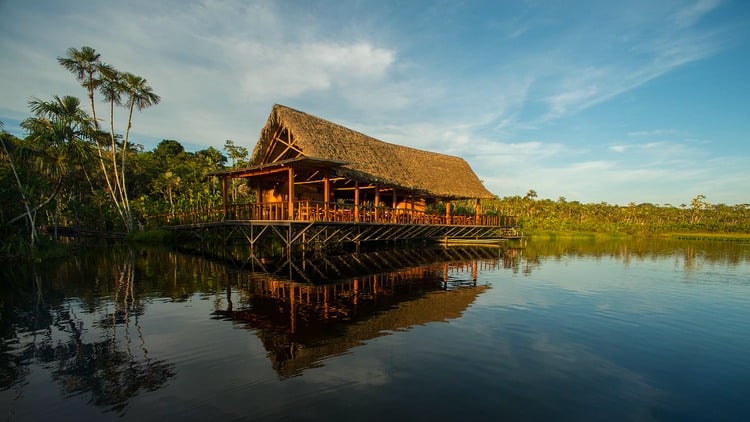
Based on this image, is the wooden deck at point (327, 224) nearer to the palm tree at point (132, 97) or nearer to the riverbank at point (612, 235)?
the palm tree at point (132, 97)

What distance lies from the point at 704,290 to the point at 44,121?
30.0 meters

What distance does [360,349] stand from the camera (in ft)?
21.1

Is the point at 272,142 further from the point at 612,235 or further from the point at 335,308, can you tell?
the point at 612,235

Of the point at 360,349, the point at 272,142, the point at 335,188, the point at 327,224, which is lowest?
the point at 360,349

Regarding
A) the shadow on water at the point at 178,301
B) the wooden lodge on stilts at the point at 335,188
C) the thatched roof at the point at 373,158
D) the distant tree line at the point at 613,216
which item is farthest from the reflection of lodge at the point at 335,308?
the distant tree line at the point at 613,216

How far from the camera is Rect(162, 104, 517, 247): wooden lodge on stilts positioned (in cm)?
1730

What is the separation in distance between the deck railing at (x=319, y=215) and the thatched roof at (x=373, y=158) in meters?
1.78

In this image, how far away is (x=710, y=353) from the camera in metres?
7.00

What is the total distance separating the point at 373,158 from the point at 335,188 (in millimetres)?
3312

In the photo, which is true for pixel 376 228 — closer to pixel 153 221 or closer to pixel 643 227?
pixel 153 221

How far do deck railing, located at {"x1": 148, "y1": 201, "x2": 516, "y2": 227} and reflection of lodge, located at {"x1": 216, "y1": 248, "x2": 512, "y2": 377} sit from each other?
327 centimetres

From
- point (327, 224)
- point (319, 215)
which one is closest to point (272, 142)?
point (319, 215)

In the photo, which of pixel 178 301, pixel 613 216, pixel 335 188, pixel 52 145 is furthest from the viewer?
pixel 613 216

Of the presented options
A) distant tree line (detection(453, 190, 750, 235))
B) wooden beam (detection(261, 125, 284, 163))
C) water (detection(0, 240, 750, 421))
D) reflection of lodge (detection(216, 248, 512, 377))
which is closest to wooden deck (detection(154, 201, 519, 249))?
reflection of lodge (detection(216, 248, 512, 377))
